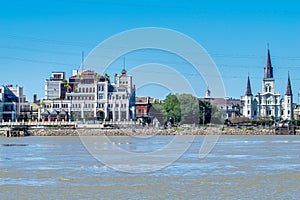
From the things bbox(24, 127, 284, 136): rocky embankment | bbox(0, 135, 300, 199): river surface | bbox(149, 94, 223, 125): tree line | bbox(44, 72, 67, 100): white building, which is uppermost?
bbox(44, 72, 67, 100): white building

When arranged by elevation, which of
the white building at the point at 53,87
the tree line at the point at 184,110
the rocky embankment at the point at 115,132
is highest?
the white building at the point at 53,87

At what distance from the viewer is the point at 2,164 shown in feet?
151

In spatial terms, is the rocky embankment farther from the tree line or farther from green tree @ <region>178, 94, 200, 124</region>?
the tree line

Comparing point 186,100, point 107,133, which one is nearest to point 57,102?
point 186,100

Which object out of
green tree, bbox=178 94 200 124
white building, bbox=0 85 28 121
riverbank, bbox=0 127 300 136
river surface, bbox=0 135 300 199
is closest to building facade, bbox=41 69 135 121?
white building, bbox=0 85 28 121

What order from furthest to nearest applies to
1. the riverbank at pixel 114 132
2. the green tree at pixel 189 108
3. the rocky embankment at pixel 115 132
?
the green tree at pixel 189 108 < the riverbank at pixel 114 132 < the rocky embankment at pixel 115 132

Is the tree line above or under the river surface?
above

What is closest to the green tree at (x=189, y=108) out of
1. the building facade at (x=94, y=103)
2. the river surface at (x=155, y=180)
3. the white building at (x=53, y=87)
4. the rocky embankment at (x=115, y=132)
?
the building facade at (x=94, y=103)

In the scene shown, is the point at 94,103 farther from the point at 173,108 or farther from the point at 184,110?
the point at 184,110

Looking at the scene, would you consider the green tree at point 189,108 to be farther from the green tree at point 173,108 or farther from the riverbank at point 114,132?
the riverbank at point 114,132

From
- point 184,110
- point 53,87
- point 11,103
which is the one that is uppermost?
point 53,87

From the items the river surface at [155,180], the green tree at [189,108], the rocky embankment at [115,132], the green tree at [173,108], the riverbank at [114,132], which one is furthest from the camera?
the green tree at [173,108]

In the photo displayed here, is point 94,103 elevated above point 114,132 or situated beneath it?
elevated above

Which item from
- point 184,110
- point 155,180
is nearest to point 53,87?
point 184,110
